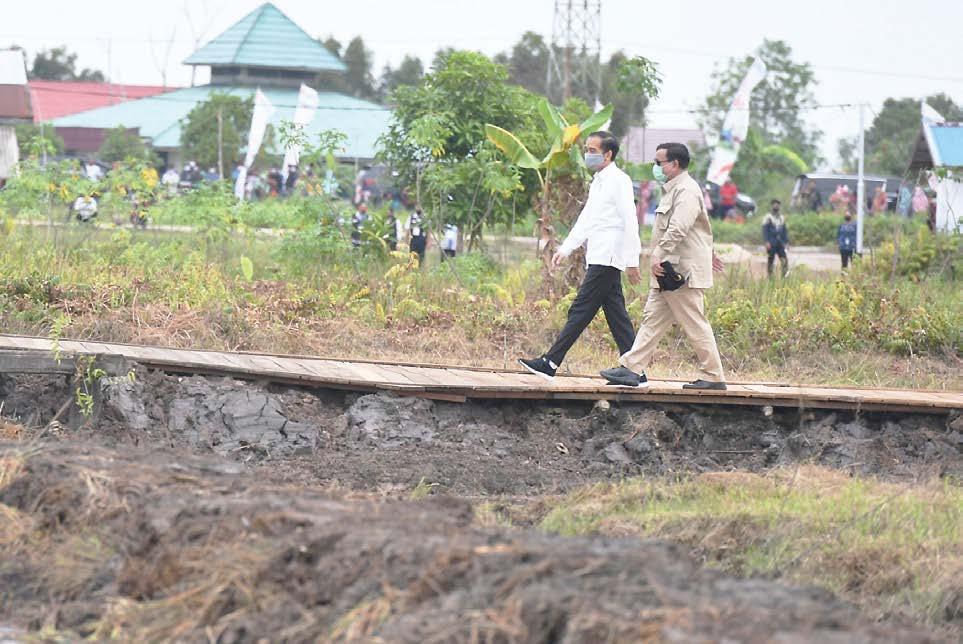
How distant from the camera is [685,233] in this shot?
10.4 metres

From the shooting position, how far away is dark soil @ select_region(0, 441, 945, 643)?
457cm

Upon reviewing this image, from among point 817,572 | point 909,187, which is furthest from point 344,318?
point 909,187

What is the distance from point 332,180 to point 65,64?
246ft

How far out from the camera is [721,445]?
1091 centimetres

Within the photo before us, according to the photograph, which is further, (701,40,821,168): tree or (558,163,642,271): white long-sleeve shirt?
(701,40,821,168): tree

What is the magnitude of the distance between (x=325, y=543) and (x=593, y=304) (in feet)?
18.5

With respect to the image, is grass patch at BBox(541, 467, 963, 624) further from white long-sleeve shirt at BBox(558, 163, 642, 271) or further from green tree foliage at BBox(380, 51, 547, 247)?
green tree foliage at BBox(380, 51, 547, 247)

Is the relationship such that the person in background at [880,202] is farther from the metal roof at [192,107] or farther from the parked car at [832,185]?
the metal roof at [192,107]

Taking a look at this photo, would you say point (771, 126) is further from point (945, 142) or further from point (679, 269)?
point (679, 269)

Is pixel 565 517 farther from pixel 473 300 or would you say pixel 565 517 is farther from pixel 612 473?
pixel 473 300

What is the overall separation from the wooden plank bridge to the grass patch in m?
2.13

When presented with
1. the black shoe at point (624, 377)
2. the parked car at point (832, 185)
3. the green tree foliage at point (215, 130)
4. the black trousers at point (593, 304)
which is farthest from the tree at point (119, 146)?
the black shoe at point (624, 377)

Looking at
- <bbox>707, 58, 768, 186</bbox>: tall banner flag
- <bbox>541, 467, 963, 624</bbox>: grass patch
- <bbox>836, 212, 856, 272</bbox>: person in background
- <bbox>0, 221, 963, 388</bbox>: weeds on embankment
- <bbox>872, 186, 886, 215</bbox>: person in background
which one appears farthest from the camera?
<bbox>872, 186, 886, 215</bbox>: person in background

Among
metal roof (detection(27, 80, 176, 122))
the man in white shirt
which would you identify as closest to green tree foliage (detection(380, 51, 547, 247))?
the man in white shirt
